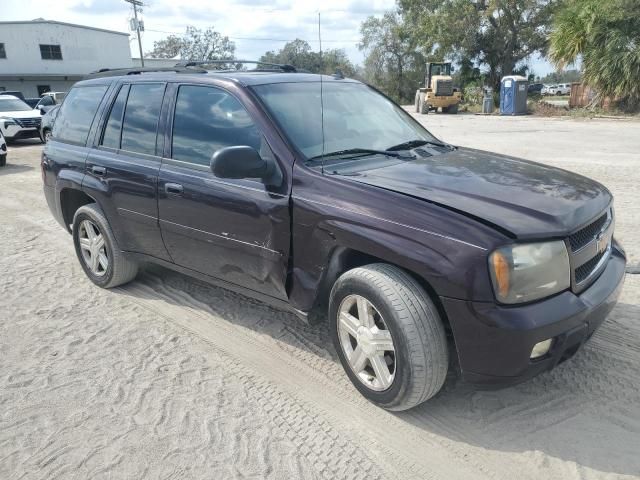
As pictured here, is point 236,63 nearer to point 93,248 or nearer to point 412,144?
point 412,144

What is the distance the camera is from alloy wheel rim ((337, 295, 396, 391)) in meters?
2.83

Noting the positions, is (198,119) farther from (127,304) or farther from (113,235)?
(127,304)

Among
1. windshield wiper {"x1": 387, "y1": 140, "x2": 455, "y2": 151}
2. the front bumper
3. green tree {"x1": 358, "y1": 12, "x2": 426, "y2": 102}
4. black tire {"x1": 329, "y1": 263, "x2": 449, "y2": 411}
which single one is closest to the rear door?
windshield wiper {"x1": 387, "y1": 140, "x2": 455, "y2": 151}

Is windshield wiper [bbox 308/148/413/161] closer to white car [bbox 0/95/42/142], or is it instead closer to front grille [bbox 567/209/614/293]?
front grille [bbox 567/209/614/293]

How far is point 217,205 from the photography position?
3.49 metres

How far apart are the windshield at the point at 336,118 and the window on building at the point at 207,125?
20cm

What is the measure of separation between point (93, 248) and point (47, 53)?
1986 inches

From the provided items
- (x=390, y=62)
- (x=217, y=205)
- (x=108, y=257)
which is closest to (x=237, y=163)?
(x=217, y=205)

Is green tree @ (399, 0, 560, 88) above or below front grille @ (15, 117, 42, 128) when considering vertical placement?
above

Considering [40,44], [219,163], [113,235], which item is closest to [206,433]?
[219,163]

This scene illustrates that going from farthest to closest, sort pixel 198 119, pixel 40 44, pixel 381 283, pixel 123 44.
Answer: pixel 123 44 < pixel 40 44 < pixel 198 119 < pixel 381 283

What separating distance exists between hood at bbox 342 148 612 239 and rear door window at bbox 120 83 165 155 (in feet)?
5.88

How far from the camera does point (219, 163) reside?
3002 mm

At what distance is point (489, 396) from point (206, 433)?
1.57 metres
